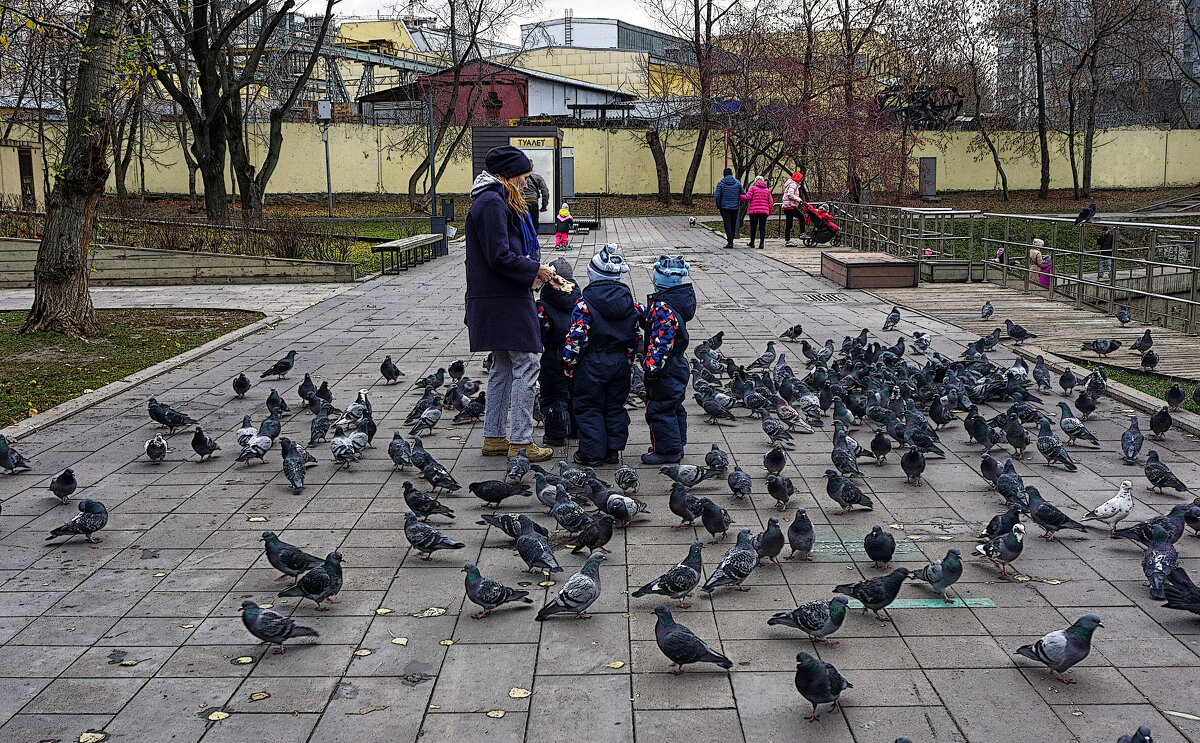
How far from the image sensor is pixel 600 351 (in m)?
7.25

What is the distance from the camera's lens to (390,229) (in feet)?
104

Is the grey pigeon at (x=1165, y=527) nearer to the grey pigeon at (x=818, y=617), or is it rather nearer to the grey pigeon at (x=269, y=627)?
the grey pigeon at (x=818, y=617)

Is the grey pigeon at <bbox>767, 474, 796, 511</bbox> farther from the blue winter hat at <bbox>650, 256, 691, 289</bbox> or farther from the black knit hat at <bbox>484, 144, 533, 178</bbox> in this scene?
the black knit hat at <bbox>484, 144, 533, 178</bbox>

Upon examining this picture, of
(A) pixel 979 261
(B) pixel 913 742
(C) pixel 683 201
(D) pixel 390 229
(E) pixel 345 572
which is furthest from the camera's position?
(C) pixel 683 201

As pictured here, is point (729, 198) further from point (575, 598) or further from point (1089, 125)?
point (1089, 125)

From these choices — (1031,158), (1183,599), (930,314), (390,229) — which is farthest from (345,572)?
(1031,158)

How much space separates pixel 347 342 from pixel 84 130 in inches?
163

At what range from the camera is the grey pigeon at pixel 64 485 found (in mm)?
6516

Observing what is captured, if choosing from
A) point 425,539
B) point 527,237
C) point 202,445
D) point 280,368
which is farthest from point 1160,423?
point 280,368

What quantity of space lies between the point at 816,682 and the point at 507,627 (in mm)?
1604

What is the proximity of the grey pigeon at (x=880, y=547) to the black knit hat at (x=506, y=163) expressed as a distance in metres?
3.50

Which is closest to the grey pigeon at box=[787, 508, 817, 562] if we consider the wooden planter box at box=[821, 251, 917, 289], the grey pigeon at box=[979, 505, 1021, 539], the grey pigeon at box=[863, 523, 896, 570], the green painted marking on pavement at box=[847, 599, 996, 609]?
the grey pigeon at box=[863, 523, 896, 570]

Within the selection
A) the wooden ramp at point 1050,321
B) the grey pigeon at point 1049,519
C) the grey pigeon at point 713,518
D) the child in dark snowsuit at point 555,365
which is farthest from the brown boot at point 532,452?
the wooden ramp at point 1050,321

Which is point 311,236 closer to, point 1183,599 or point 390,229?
point 390,229
